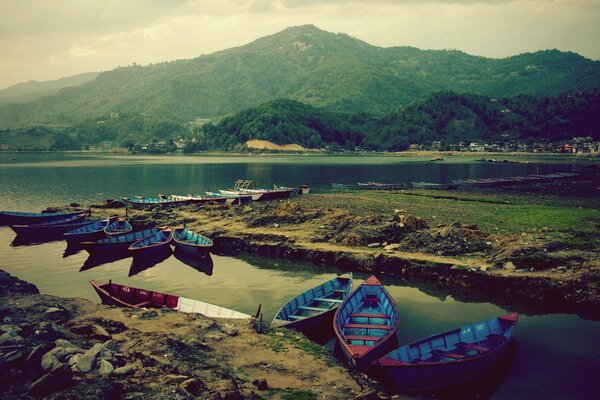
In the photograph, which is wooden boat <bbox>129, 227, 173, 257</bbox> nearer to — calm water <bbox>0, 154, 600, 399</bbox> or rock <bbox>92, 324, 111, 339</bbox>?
calm water <bbox>0, 154, 600, 399</bbox>

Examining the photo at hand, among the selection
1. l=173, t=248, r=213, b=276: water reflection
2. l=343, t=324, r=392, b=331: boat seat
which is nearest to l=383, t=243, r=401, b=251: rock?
l=173, t=248, r=213, b=276: water reflection

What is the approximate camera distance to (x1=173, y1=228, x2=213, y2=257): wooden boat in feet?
108

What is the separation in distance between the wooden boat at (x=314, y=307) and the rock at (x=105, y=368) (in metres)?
7.45

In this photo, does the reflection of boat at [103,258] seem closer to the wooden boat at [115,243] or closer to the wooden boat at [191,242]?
the wooden boat at [115,243]

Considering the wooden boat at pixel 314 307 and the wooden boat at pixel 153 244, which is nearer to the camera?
the wooden boat at pixel 314 307

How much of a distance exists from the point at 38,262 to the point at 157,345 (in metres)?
24.4

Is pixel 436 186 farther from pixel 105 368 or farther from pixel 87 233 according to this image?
pixel 105 368

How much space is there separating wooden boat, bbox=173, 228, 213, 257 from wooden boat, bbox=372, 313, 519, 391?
20049mm

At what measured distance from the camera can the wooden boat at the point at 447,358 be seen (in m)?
14.4

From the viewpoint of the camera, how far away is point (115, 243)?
35.2 meters

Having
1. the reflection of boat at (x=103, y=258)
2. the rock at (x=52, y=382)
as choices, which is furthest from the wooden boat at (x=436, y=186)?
the rock at (x=52, y=382)

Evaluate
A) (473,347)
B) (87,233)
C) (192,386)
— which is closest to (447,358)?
(473,347)

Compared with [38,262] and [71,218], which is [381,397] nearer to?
[38,262]

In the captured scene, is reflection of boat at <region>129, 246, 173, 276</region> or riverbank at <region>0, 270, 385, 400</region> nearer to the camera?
riverbank at <region>0, 270, 385, 400</region>
